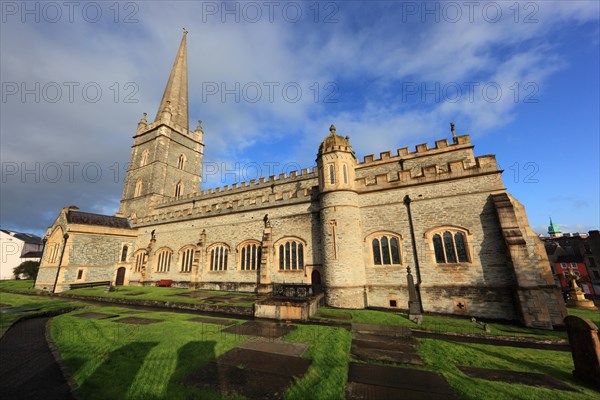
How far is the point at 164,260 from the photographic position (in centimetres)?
2498

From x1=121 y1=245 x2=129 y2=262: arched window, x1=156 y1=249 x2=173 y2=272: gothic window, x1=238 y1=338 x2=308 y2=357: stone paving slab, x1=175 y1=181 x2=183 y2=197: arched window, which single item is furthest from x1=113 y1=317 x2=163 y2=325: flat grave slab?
x1=175 y1=181 x2=183 y2=197: arched window

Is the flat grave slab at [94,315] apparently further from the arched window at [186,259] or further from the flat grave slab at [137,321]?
the arched window at [186,259]

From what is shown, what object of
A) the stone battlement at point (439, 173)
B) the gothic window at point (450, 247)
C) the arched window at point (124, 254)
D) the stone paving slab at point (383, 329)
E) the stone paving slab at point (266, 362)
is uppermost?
the stone battlement at point (439, 173)

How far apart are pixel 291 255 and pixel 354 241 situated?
17.2ft

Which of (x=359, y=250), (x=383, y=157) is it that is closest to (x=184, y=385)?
(x=359, y=250)

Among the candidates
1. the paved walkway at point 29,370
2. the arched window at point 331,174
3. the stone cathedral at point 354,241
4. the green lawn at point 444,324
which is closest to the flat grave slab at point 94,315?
the paved walkway at point 29,370

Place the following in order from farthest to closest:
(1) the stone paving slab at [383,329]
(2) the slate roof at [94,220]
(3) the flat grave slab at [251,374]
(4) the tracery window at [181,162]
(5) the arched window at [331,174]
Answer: (4) the tracery window at [181,162] < (2) the slate roof at [94,220] < (5) the arched window at [331,174] < (1) the stone paving slab at [383,329] < (3) the flat grave slab at [251,374]

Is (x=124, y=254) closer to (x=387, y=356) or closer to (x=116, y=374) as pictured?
(x=116, y=374)

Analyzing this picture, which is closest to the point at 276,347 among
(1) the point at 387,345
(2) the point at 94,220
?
(1) the point at 387,345

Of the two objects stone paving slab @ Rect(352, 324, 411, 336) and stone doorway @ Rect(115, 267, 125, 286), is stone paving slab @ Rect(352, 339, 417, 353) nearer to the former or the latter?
stone paving slab @ Rect(352, 324, 411, 336)

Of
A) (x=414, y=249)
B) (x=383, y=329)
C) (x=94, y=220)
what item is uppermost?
(x=94, y=220)

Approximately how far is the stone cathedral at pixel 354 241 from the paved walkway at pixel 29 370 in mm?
11666

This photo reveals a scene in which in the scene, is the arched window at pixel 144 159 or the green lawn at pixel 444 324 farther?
the arched window at pixel 144 159

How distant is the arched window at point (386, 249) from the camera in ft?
47.7
